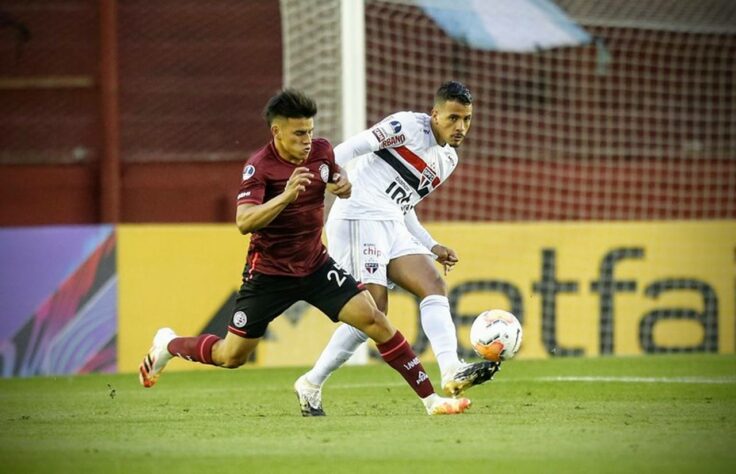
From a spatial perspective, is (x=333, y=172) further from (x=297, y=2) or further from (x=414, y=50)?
(x=414, y=50)

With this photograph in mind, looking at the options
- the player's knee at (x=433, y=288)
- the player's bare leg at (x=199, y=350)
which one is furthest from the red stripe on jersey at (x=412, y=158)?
the player's bare leg at (x=199, y=350)

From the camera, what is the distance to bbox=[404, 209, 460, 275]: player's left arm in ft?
28.7

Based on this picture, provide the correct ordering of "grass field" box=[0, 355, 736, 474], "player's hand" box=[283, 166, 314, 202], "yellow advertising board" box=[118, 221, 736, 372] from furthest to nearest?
"yellow advertising board" box=[118, 221, 736, 372] < "player's hand" box=[283, 166, 314, 202] < "grass field" box=[0, 355, 736, 474]

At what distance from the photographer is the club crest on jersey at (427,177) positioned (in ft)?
29.1

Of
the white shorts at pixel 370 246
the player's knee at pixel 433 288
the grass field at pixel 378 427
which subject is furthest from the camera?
the white shorts at pixel 370 246

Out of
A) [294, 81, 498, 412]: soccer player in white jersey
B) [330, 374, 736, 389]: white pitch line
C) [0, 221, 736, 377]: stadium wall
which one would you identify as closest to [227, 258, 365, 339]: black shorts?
[294, 81, 498, 412]: soccer player in white jersey

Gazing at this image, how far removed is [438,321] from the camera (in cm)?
834

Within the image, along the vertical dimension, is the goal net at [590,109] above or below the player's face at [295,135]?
below

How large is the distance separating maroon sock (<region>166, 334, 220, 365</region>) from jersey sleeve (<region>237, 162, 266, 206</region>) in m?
0.97

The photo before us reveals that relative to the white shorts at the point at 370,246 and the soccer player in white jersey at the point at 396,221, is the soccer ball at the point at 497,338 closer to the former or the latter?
the soccer player in white jersey at the point at 396,221

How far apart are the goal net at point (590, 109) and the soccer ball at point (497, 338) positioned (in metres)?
8.01

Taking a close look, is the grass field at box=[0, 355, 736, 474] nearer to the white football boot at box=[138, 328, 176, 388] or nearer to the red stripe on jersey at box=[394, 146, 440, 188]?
the white football boot at box=[138, 328, 176, 388]

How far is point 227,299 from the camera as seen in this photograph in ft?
41.9

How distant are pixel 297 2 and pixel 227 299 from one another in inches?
112
